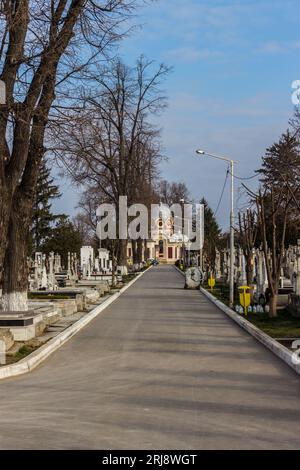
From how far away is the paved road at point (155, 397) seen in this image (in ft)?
24.6

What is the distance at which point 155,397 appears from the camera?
391 inches

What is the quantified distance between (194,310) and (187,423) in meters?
18.9

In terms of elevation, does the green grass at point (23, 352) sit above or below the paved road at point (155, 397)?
above

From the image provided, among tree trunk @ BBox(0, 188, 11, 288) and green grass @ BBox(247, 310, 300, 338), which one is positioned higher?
tree trunk @ BBox(0, 188, 11, 288)

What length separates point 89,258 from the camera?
67562mm

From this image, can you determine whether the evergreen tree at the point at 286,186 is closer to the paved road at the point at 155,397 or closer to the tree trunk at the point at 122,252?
the paved road at the point at 155,397

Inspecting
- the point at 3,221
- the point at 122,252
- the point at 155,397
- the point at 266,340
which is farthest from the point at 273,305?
the point at 122,252

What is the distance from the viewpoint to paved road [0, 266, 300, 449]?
24.6 feet

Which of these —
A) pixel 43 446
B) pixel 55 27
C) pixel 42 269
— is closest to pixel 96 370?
pixel 43 446


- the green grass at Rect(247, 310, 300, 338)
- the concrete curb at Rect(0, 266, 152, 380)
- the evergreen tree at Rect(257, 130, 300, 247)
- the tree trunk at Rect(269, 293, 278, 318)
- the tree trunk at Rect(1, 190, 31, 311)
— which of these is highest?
the evergreen tree at Rect(257, 130, 300, 247)
